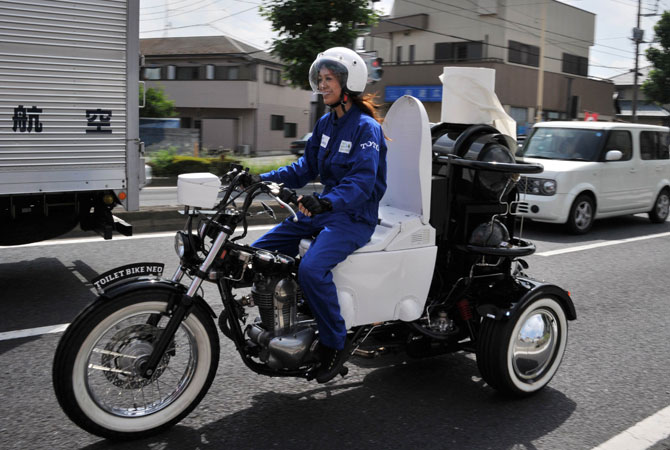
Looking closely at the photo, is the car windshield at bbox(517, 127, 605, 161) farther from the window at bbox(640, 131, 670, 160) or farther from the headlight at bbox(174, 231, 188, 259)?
the headlight at bbox(174, 231, 188, 259)

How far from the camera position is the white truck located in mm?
5996

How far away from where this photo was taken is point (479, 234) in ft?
13.2

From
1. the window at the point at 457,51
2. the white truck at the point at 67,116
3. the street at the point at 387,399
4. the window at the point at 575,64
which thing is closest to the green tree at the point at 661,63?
the window at the point at 575,64

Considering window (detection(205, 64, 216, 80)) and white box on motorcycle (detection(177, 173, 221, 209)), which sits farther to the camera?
window (detection(205, 64, 216, 80))

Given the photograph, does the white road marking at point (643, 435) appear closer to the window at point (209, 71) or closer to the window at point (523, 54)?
the window at point (523, 54)

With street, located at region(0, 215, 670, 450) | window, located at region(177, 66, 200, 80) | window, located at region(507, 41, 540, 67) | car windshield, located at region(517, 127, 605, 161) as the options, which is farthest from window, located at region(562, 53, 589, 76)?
street, located at region(0, 215, 670, 450)

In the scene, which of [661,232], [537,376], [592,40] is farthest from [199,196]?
[592,40]

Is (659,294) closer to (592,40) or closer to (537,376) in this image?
(537,376)

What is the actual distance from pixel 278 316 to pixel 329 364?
385 millimetres

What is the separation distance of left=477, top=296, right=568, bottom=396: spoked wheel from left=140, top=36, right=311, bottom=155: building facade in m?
40.7

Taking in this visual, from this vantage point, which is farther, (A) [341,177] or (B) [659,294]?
(B) [659,294]

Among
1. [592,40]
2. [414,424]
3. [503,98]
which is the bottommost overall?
[414,424]

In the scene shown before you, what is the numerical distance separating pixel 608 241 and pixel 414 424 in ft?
24.8

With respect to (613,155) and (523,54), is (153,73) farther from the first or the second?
(613,155)
